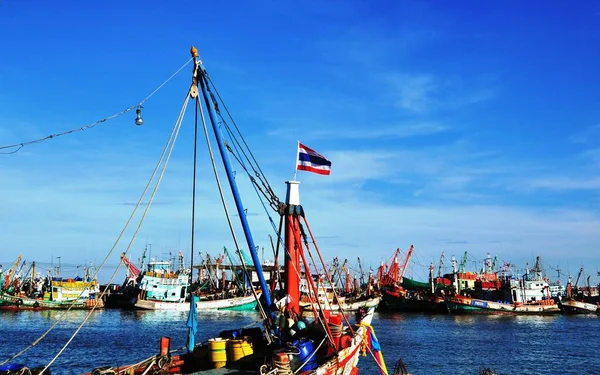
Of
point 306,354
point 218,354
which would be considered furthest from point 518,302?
point 218,354

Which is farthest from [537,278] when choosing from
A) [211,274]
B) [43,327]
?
[43,327]

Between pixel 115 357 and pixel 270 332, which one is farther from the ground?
pixel 270 332

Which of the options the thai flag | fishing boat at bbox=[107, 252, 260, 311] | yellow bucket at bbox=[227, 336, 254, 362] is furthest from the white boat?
yellow bucket at bbox=[227, 336, 254, 362]

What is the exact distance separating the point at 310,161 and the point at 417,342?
36.2 meters

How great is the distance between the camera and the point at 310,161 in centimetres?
2872

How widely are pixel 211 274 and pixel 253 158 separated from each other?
106491mm

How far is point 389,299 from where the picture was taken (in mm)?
117312

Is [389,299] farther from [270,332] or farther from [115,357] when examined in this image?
[270,332]

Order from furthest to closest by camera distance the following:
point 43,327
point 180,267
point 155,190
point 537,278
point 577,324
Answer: point 180,267, point 537,278, point 577,324, point 43,327, point 155,190

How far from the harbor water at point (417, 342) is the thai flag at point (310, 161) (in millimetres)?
17436

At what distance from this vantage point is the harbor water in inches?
1708

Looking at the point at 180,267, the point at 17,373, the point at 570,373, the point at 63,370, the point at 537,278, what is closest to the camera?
the point at 17,373

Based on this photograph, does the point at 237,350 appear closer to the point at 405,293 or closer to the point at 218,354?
the point at 218,354

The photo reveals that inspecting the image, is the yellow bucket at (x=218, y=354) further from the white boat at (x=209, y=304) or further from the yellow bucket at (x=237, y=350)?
the white boat at (x=209, y=304)
